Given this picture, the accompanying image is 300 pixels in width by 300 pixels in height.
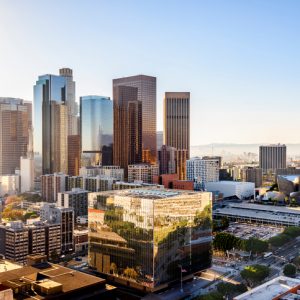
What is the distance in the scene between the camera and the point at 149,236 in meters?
29.4

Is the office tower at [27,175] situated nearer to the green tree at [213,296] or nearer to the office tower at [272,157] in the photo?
the office tower at [272,157]

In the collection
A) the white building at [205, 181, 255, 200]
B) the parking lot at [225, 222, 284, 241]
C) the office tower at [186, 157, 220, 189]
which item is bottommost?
the parking lot at [225, 222, 284, 241]

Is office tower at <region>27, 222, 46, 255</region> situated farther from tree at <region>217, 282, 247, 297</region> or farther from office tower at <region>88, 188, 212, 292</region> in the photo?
tree at <region>217, 282, 247, 297</region>

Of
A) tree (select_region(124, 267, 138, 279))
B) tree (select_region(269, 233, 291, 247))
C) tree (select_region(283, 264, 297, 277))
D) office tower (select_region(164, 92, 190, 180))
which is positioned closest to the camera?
tree (select_region(124, 267, 138, 279))

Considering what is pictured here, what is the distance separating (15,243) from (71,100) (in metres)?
88.8

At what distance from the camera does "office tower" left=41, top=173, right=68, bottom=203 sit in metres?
73.1

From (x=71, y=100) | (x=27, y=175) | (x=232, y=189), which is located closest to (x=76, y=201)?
(x=232, y=189)

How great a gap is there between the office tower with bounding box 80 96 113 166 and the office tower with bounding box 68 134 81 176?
1.33 m

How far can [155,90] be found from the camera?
107m

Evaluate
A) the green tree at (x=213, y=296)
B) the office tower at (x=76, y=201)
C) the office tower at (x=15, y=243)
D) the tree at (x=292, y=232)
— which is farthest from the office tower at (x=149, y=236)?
the office tower at (x=76, y=201)

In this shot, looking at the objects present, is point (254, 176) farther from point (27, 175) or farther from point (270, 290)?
point (270, 290)

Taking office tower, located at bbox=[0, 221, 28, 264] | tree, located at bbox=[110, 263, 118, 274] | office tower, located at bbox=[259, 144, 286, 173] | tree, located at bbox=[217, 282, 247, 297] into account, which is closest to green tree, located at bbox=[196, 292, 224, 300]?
tree, located at bbox=[217, 282, 247, 297]

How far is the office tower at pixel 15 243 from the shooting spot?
124 ft

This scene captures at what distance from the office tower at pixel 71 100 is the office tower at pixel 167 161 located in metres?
33.0
